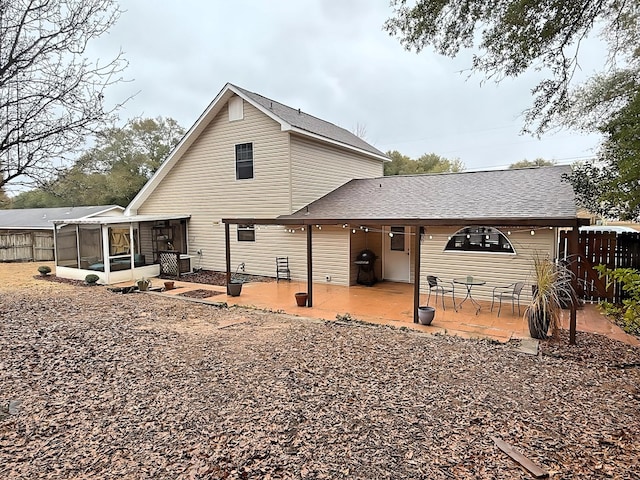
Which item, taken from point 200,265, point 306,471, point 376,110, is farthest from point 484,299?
point 376,110

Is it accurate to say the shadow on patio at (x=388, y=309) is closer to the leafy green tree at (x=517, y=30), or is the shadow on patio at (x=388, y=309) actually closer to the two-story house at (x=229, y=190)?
the two-story house at (x=229, y=190)

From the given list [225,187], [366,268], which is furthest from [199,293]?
[366,268]

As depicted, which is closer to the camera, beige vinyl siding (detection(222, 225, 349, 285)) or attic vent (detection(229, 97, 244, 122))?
beige vinyl siding (detection(222, 225, 349, 285))

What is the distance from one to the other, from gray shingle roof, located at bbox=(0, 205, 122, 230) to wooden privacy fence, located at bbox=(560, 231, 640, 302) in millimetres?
19698

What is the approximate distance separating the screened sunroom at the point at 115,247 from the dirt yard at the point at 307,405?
5.78 m

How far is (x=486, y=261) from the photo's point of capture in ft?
29.5

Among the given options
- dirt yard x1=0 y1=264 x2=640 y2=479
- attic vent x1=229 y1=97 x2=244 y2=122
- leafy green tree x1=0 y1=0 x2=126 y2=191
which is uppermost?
attic vent x1=229 y1=97 x2=244 y2=122

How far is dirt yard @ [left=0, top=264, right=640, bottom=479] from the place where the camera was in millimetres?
2959

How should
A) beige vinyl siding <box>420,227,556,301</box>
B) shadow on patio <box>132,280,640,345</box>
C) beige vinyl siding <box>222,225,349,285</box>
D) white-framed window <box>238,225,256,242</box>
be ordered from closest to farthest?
shadow on patio <box>132,280,640,345</box>, beige vinyl siding <box>420,227,556,301</box>, beige vinyl siding <box>222,225,349,285</box>, white-framed window <box>238,225,256,242</box>

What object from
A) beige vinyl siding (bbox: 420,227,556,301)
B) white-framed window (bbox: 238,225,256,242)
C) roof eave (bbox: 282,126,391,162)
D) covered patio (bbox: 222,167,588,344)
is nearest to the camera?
covered patio (bbox: 222,167,588,344)

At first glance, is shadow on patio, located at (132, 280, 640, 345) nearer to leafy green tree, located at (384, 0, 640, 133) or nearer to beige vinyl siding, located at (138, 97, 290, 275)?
beige vinyl siding, located at (138, 97, 290, 275)

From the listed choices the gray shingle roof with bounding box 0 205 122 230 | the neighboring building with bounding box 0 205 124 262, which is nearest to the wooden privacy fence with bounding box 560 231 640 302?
the neighboring building with bounding box 0 205 124 262

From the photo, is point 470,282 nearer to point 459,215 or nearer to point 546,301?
point 459,215

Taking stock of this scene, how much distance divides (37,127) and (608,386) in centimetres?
774
